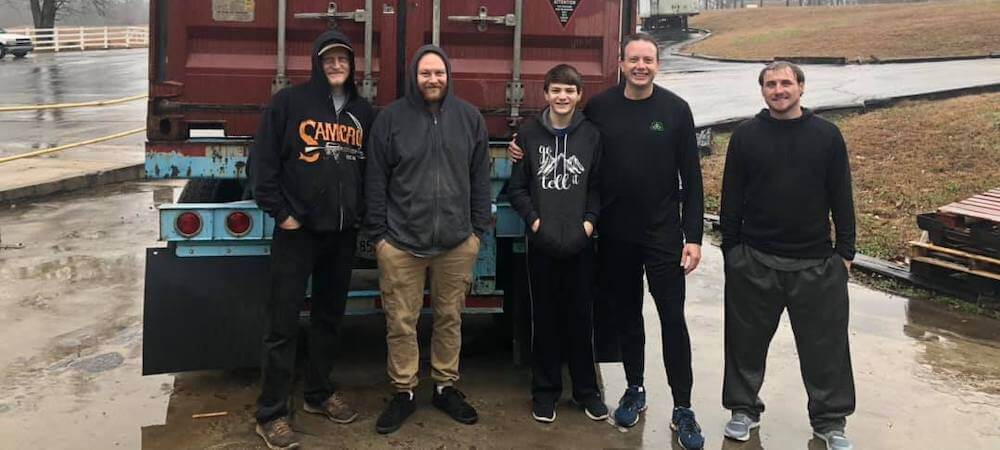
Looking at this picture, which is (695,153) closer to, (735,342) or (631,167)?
(631,167)

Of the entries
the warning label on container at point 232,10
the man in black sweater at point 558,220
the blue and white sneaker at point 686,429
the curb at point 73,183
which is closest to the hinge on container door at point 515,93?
the man in black sweater at point 558,220

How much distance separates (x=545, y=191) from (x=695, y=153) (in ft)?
2.34

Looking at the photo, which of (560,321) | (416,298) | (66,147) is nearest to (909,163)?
(560,321)

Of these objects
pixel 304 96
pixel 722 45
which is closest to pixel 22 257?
pixel 304 96

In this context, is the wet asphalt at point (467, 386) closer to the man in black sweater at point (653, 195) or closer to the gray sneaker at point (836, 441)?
the gray sneaker at point (836, 441)

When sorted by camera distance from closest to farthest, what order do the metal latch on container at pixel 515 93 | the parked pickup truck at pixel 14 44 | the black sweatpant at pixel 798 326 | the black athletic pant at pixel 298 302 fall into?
the black athletic pant at pixel 298 302
the black sweatpant at pixel 798 326
the metal latch on container at pixel 515 93
the parked pickup truck at pixel 14 44

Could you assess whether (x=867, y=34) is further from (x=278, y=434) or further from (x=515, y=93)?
(x=278, y=434)

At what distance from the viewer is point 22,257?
22.9ft

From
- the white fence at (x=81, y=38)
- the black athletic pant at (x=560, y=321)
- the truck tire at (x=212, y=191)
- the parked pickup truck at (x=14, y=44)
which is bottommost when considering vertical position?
the black athletic pant at (x=560, y=321)

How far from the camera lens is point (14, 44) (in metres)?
32.0

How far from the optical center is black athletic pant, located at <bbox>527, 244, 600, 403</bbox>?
13.0ft

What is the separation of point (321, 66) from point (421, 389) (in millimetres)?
1838

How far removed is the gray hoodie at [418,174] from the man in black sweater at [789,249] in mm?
1260

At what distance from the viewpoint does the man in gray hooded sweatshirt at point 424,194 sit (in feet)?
12.0
